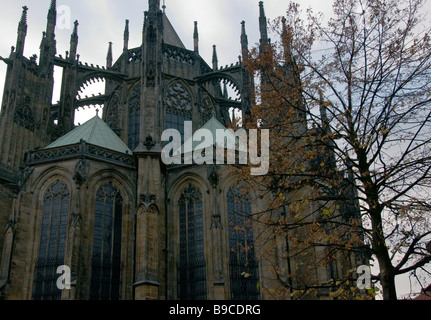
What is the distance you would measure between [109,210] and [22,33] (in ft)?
37.5

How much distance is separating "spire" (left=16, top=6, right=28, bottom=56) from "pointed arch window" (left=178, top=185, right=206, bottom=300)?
1187cm

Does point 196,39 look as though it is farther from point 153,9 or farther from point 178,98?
point 153,9

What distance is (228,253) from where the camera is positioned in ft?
69.8

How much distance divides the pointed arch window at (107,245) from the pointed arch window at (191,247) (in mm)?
2722

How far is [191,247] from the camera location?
2183cm

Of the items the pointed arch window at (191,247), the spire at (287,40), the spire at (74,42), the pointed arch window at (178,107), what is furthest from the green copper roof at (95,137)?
the spire at (287,40)

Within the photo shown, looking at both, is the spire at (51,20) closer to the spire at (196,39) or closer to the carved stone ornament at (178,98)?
the carved stone ornament at (178,98)

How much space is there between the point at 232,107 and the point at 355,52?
2168 centimetres

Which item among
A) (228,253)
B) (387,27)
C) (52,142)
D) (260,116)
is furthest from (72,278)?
(387,27)

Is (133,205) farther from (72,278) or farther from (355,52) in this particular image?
(355,52)

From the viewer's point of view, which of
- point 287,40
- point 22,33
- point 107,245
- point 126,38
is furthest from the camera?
point 126,38
